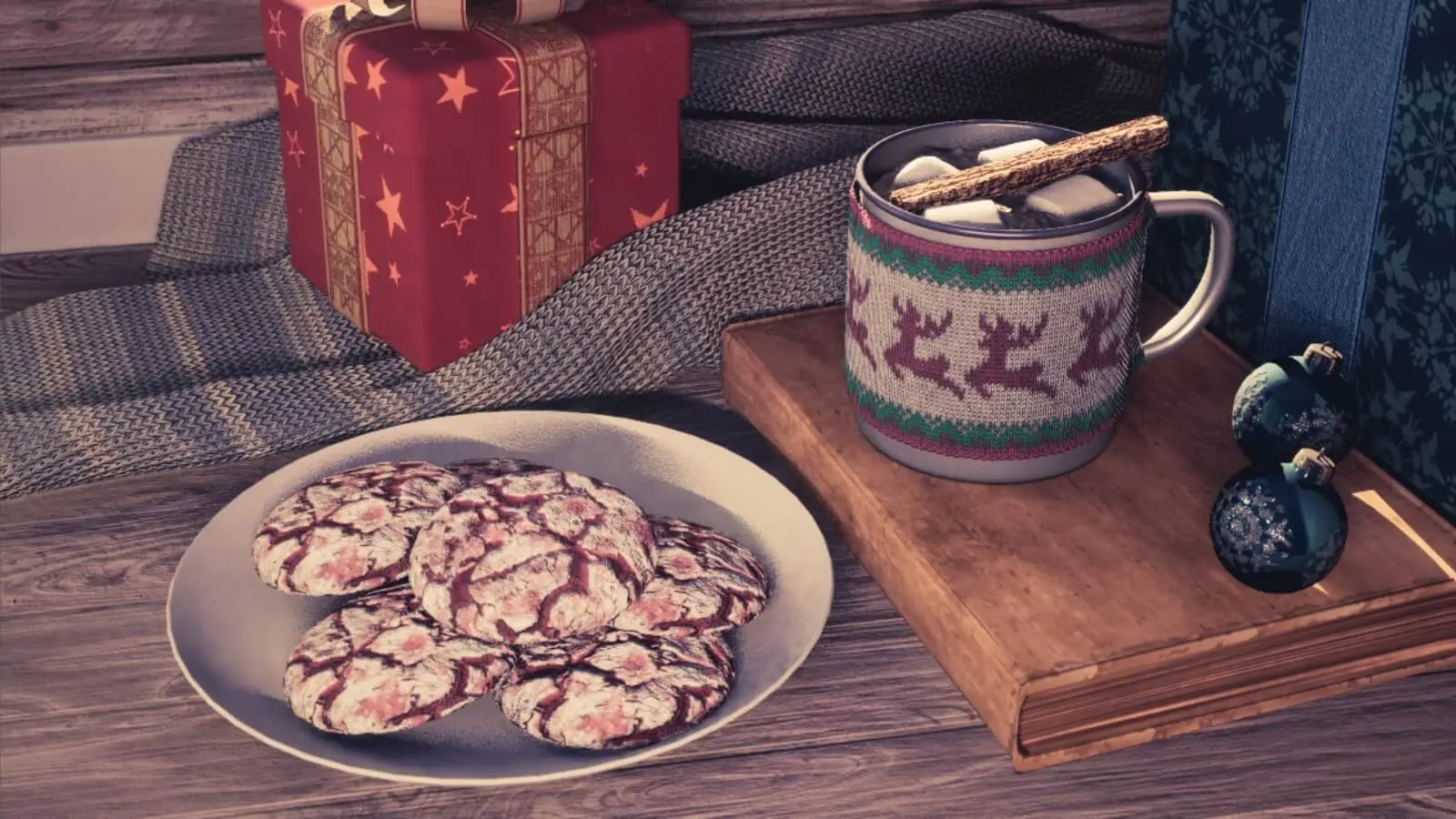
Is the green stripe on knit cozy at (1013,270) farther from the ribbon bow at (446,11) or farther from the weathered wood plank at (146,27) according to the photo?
the weathered wood plank at (146,27)

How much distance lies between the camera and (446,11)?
0.95 meters

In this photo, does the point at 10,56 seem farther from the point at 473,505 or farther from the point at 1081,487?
the point at 1081,487

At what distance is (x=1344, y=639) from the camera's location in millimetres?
749

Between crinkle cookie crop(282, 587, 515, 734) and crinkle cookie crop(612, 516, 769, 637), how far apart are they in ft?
0.24

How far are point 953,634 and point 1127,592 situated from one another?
88 mm

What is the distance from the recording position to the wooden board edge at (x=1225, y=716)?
27.8 inches

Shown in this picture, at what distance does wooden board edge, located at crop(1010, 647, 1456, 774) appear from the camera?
706mm

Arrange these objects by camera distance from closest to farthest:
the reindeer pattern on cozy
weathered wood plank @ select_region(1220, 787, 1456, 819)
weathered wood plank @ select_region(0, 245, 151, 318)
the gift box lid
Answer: weathered wood plank @ select_region(1220, 787, 1456, 819) < the reindeer pattern on cozy < the gift box lid < weathered wood plank @ select_region(0, 245, 151, 318)

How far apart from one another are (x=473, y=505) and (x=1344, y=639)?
437 mm

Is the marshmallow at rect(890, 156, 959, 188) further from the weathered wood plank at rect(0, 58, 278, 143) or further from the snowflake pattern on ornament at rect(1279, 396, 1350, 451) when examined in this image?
the weathered wood plank at rect(0, 58, 278, 143)

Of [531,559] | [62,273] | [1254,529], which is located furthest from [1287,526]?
[62,273]

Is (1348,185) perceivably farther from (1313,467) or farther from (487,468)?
(487,468)

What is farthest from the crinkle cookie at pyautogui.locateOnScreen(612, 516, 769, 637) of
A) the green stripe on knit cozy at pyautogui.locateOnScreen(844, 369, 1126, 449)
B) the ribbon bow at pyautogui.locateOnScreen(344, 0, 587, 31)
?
the ribbon bow at pyautogui.locateOnScreen(344, 0, 587, 31)

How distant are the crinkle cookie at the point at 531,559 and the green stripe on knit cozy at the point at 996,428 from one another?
0.50 feet
